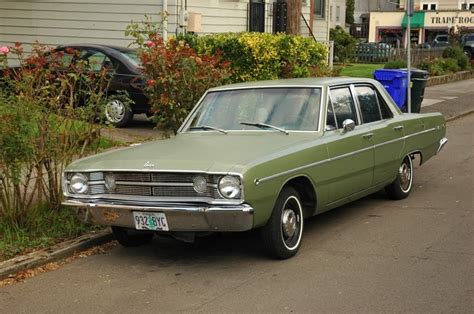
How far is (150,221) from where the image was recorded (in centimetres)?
568

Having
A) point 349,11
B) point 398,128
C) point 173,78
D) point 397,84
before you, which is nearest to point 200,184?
point 398,128

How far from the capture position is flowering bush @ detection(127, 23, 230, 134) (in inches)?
352

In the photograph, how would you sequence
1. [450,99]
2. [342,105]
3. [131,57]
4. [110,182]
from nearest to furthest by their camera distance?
[110,182] < [342,105] < [131,57] < [450,99]

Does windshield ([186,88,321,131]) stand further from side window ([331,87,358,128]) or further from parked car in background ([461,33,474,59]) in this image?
parked car in background ([461,33,474,59])

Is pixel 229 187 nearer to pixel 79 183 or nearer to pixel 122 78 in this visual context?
pixel 79 183

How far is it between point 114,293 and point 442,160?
7.52 m

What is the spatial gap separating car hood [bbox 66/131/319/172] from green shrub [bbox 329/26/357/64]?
102 feet

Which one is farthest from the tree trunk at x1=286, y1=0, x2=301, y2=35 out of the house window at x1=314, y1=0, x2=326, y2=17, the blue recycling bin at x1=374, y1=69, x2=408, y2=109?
the house window at x1=314, y1=0, x2=326, y2=17

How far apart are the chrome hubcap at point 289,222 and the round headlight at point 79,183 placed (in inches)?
67.9

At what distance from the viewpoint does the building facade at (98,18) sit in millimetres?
16672

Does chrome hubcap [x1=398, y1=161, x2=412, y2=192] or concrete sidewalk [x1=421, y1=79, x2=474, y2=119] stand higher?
concrete sidewalk [x1=421, y1=79, x2=474, y2=119]

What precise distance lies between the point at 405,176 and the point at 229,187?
3632 mm

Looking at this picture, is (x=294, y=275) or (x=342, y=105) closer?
(x=294, y=275)

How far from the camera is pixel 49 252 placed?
625 cm
